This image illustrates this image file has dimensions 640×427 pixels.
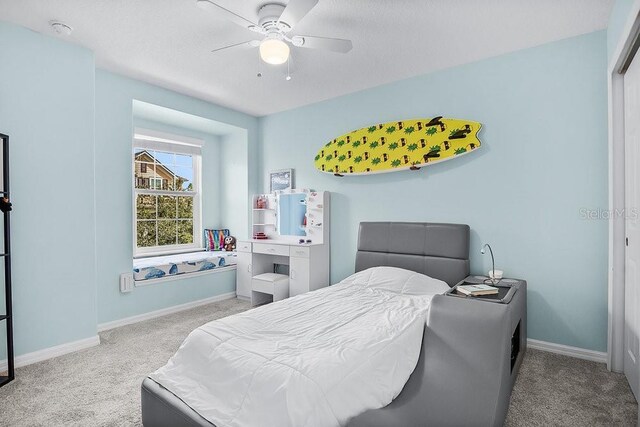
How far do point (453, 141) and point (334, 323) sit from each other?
2162 mm

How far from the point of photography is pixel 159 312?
3938 mm

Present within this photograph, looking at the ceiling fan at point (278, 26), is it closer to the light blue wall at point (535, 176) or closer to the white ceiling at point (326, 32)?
the white ceiling at point (326, 32)

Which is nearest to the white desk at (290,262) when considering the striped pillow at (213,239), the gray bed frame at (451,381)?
the striped pillow at (213,239)

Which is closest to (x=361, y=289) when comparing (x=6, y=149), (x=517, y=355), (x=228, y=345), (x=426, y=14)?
(x=517, y=355)

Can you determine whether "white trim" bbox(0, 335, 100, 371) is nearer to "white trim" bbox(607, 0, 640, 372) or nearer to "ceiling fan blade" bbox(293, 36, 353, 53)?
"ceiling fan blade" bbox(293, 36, 353, 53)

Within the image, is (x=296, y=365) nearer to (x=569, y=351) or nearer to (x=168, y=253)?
(x=569, y=351)

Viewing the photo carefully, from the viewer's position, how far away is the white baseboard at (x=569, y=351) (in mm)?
2684

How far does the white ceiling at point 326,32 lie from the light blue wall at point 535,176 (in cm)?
21

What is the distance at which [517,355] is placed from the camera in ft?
8.36

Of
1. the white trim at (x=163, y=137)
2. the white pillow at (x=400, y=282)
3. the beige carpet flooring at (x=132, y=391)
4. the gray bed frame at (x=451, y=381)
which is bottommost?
the beige carpet flooring at (x=132, y=391)

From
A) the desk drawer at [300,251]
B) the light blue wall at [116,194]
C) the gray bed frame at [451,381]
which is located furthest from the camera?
the desk drawer at [300,251]

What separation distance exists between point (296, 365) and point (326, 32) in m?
2.44

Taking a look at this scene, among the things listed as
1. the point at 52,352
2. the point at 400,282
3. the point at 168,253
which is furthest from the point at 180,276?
the point at 400,282

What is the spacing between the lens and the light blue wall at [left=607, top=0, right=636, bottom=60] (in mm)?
2027
